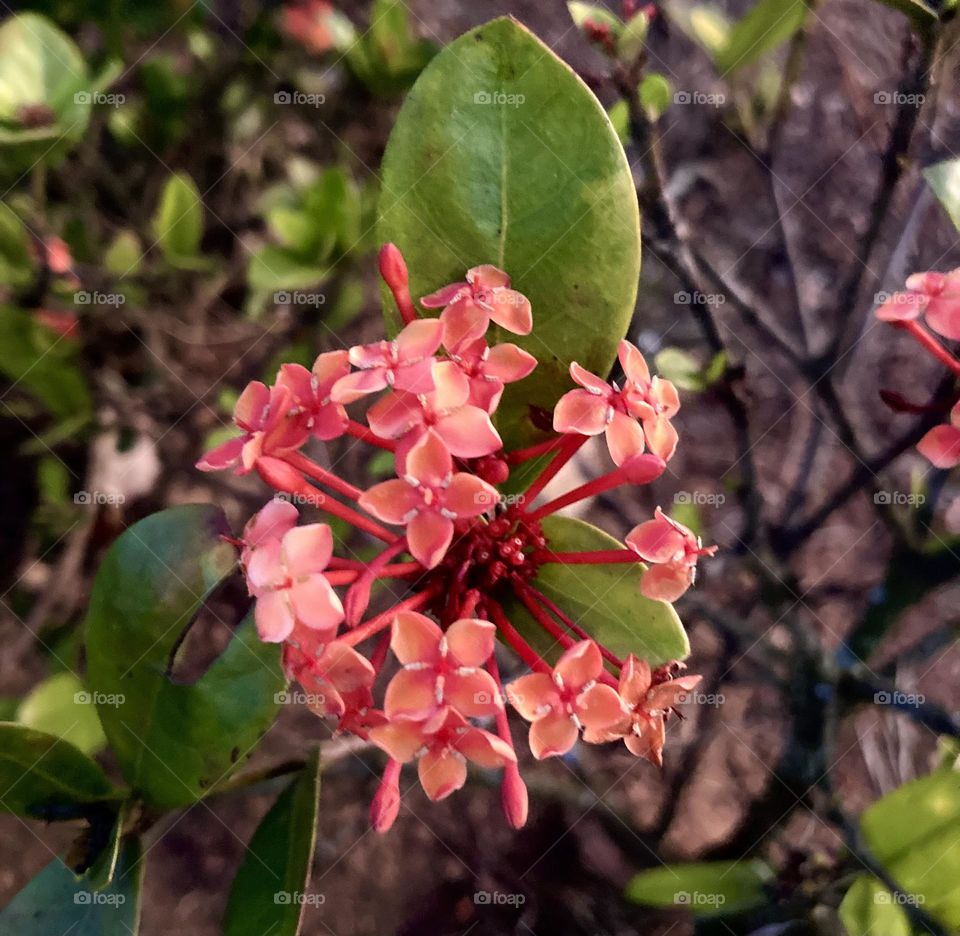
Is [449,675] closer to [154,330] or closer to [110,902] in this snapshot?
[110,902]

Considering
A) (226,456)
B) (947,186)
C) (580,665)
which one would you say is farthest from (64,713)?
(947,186)

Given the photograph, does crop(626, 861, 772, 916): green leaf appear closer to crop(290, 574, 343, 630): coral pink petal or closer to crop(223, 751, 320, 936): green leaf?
crop(223, 751, 320, 936): green leaf

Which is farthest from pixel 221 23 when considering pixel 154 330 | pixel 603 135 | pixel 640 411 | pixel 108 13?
pixel 640 411

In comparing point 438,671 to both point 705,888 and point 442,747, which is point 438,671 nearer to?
point 442,747

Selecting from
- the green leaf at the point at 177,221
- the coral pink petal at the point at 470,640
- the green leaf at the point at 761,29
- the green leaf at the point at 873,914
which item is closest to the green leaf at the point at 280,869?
the coral pink petal at the point at 470,640

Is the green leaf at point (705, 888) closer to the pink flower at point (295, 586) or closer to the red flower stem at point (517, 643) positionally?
the red flower stem at point (517, 643)

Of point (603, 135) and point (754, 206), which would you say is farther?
point (754, 206)

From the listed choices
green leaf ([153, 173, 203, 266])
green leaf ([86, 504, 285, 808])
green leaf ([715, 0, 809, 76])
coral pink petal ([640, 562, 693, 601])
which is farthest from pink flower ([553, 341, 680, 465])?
green leaf ([153, 173, 203, 266])
